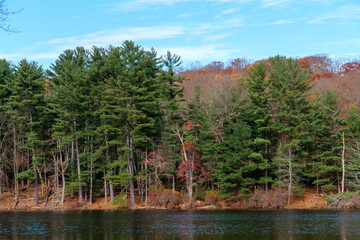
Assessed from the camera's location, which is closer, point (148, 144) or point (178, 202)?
point (178, 202)

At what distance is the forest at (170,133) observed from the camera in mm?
47562

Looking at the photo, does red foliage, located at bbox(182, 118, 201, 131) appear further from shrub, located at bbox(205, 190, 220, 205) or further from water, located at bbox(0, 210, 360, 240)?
water, located at bbox(0, 210, 360, 240)

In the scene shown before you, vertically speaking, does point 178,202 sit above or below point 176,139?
below

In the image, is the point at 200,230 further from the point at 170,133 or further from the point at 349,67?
the point at 349,67

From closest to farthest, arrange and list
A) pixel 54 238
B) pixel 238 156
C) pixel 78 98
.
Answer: pixel 54 238 → pixel 238 156 → pixel 78 98

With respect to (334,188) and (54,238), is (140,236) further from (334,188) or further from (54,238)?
(334,188)

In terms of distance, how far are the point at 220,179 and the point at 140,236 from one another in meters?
26.1

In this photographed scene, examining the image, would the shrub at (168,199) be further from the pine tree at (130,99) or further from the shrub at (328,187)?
the shrub at (328,187)

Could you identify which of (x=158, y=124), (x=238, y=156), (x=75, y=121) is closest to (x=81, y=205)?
(x=75, y=121)

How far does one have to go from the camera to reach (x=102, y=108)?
53.1 meters

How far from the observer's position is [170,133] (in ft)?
169

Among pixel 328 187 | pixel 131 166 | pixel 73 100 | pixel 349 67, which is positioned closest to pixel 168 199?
pixel 131 166

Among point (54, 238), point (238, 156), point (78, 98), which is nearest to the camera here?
point (54, 238)

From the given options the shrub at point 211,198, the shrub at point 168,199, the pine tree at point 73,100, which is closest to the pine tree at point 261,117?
the shrub at point 211,198
